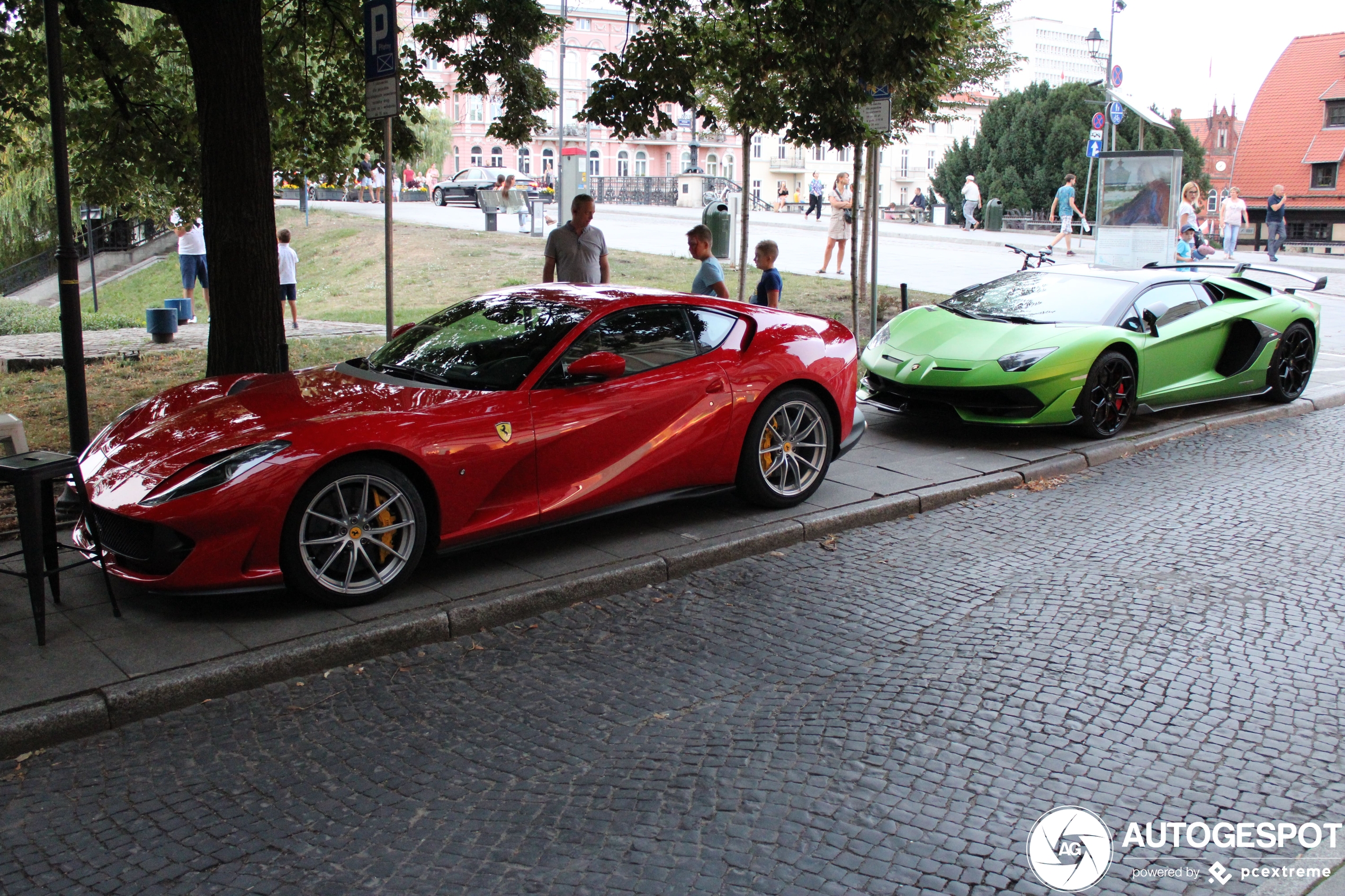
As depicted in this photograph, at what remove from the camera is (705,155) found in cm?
9700

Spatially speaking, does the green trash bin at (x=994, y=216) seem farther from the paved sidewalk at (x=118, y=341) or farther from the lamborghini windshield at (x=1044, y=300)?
the lamborghini windshield at (x=1044, y=300)

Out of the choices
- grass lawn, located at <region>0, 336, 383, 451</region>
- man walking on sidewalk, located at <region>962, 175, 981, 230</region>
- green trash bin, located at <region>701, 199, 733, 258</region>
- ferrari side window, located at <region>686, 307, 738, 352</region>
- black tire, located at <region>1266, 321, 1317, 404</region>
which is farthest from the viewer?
man walking on sidewalk, located at <region>962, 175, 981, 230</region>

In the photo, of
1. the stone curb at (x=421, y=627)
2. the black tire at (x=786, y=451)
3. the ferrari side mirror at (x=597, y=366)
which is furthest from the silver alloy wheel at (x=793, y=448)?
the ferrari side mirror at (x=597, y=366)

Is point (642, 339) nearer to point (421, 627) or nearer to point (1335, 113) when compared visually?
point (421, 627)

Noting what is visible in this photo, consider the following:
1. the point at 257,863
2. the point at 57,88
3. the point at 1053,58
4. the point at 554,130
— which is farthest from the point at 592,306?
the point at 1053,58

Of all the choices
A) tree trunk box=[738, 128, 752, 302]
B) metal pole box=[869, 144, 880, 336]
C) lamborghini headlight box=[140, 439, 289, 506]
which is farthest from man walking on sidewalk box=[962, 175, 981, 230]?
lamborghini headlight box=[140, 439, 289, 506]

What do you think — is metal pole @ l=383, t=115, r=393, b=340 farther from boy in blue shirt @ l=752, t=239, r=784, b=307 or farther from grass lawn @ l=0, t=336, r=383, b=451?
boy in blue shirt @ l=752, t=239, r=784, b=307

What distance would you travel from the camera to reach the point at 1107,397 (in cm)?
891

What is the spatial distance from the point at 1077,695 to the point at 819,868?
172 centimetres

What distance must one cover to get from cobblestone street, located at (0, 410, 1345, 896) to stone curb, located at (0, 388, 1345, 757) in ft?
0.25

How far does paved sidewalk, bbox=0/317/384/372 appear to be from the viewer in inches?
498

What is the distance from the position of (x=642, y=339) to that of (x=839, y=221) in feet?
50.0

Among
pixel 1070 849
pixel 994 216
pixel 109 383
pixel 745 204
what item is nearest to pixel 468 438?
pixel 1070 849

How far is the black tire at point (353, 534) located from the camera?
493cm
